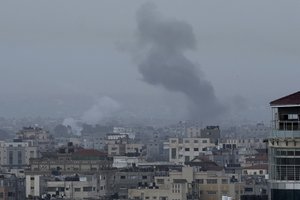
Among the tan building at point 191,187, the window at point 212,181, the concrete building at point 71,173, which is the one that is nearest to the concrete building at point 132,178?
the concrete building at point 71,173

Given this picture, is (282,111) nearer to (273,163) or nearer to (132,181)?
(273,163)

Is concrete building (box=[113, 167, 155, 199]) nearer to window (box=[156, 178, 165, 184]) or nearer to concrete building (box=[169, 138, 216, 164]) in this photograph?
window (box=[156, 178, 165, 184])

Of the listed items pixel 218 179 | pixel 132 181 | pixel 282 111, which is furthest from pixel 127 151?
pixel 282 111

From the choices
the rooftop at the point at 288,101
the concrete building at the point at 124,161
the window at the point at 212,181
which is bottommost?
the rooftop at the point at 288,101

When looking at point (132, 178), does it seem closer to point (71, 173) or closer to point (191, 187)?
point (71, 173)

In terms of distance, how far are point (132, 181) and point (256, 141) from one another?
61456 mm

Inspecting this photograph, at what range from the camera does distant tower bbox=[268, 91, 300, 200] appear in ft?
69.3

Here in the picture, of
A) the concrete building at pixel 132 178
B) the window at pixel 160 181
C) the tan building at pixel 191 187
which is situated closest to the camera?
the tan building at pixel 191 187

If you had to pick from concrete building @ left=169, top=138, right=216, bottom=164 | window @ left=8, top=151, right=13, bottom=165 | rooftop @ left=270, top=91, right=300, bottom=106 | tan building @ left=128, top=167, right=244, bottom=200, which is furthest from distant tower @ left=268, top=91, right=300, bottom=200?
window @ left=8, top=151, right=13, bottom=165

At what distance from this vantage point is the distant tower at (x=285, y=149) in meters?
21.1

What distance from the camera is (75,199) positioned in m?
98.5

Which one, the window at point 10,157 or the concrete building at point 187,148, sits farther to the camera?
the window at point 10,157

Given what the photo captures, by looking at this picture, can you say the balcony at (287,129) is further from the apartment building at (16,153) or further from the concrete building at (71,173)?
the apartment building at (16,153)

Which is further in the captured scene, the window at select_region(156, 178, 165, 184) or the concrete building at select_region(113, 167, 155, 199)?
the concrete building at select_region(113, 167, 155, 199)
